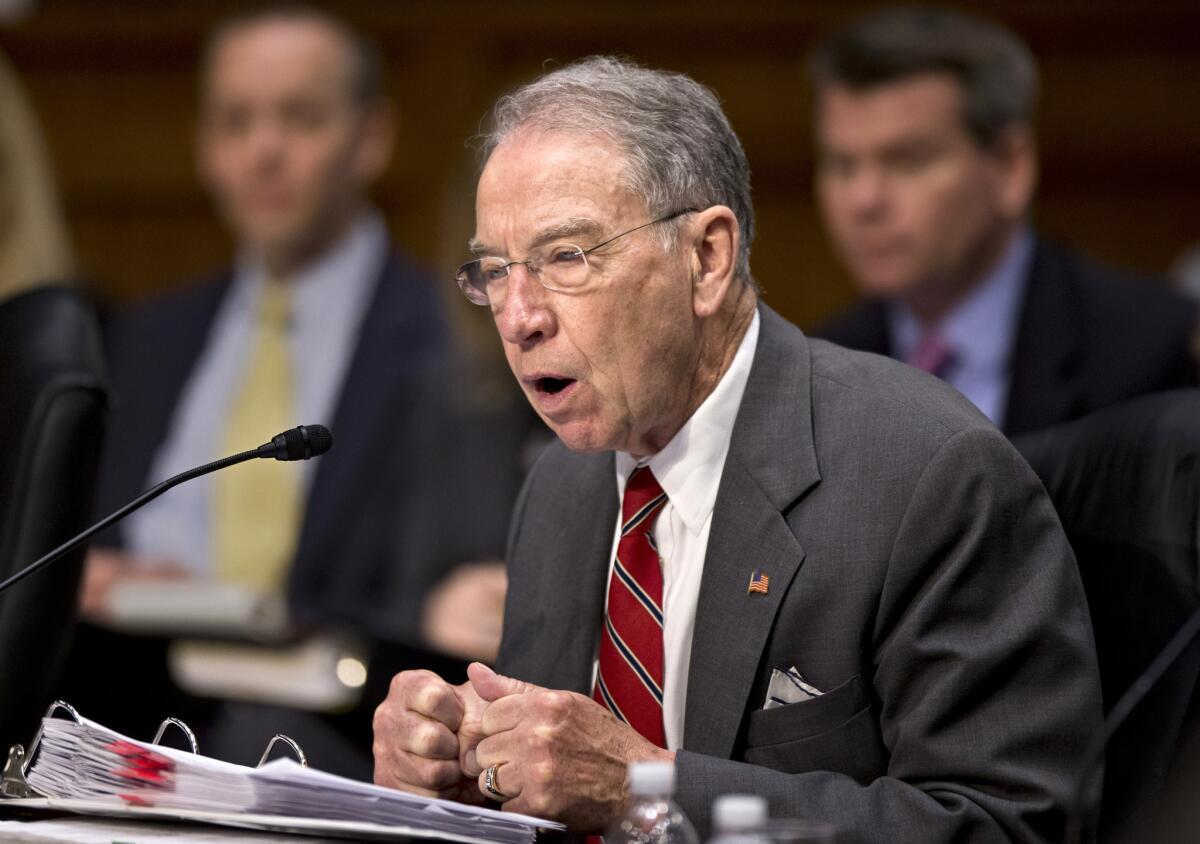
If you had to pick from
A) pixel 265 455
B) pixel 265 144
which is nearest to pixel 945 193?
pixel 265 144

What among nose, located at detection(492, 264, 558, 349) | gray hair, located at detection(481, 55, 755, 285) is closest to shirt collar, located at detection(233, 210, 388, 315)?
gray hair, located at detection(481, 55, 755, 285)

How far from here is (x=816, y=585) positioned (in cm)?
191

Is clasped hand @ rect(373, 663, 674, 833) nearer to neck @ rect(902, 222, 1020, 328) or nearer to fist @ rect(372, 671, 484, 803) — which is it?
fist @ rect(372, 671, 484, 803)

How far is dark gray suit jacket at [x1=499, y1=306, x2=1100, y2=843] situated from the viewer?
1.76 meters

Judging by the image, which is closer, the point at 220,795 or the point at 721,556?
the point at 220,795

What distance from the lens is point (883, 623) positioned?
187 cm

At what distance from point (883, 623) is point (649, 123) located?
0.65 m

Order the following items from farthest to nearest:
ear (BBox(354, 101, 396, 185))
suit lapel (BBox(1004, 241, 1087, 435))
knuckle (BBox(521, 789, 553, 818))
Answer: ear (BBox(354, 101, 396, 185)) < suit lapel (BBox(1004, 241, 1087, 435)) < knuckle (BBox(521, 789, 553, 818))

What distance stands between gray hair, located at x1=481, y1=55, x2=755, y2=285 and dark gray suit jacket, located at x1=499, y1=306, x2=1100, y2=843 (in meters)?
0.24

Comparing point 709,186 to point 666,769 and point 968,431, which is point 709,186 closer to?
point 968,431

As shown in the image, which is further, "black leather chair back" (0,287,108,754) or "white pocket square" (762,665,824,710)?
"black leather chair back" (0,287,108,754)

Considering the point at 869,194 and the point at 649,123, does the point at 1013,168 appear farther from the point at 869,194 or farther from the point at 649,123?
the point at 649,123

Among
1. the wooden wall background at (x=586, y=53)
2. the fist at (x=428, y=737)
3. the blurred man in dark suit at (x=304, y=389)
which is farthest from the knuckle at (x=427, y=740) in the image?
the wooden wall background at (x=586, y=53)

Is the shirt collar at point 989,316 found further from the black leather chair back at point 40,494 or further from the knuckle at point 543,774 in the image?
the knuckle at point 543,774
